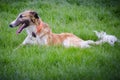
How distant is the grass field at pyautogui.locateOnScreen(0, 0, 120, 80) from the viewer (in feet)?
19.6

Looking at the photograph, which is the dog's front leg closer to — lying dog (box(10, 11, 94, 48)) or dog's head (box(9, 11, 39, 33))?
lying dog (box(10, 11, 94, 48))

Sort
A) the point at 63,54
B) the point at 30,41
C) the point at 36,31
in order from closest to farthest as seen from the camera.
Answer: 1. the point at 63,54
2. the point at 30,41
3. the point at 36,31

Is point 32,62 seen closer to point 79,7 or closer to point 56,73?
point 56,73

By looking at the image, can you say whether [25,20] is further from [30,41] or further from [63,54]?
[63,54]

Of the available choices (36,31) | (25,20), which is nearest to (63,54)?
(36,31)

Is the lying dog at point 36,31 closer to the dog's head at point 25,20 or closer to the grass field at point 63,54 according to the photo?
the dog's head at point 25,20

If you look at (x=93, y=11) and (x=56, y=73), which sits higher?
(x=56, y=73)

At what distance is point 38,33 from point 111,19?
4741 millimetres

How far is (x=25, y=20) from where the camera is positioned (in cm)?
854

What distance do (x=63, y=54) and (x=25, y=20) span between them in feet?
6.28

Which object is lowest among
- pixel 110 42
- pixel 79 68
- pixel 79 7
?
pixel 79 7

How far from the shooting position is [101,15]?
1284 centimetres

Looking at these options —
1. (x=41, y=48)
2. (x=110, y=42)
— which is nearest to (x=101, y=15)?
(x=110, y=42)

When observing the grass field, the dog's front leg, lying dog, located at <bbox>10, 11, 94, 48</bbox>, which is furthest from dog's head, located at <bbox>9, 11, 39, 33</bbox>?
the grass field
